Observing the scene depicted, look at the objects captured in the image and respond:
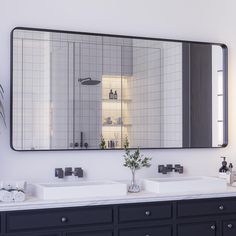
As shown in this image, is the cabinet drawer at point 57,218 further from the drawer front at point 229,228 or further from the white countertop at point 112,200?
the drawer front at point 229,228

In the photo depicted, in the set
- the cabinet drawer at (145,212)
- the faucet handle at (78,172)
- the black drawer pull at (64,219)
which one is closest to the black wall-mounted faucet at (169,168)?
the cabinet drawer at (145,212)

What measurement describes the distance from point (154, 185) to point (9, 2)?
5.69 feet

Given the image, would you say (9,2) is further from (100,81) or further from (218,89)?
(218,89)

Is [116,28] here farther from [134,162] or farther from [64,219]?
[64,219]

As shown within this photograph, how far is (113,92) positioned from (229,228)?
1391 millimetres

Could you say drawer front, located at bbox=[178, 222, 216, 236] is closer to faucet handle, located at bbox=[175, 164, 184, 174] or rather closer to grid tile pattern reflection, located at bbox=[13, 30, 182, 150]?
faucet handle, located at bbox=[175, 164, 184, 174]

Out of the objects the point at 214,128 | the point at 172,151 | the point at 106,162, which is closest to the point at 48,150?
the point at 106,162

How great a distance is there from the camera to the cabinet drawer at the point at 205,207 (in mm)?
3451

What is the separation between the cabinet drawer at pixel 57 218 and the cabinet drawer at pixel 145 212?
0.34 ft

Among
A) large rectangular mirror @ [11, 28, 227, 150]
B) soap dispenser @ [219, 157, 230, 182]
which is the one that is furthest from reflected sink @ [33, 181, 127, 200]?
soap dispenser @ [219, 157, 230, 182]

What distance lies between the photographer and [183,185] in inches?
139

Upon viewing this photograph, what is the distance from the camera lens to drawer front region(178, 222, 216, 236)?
3461 mm

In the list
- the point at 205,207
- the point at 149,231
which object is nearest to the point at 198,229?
the point at 205,207

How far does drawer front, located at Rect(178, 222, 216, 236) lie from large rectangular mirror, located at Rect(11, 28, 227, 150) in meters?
0.72
